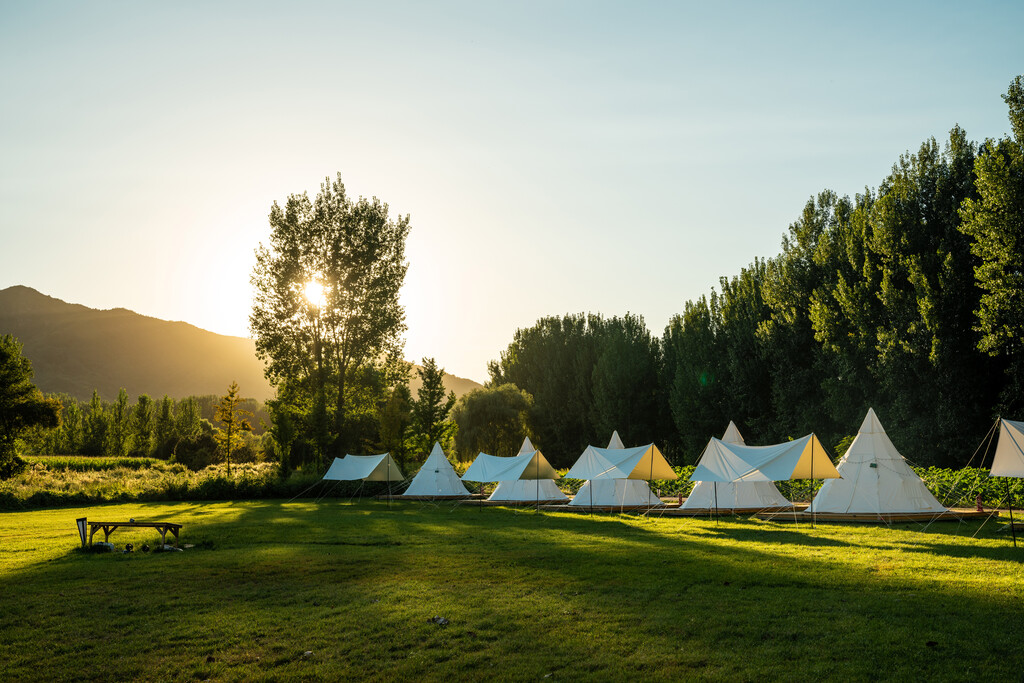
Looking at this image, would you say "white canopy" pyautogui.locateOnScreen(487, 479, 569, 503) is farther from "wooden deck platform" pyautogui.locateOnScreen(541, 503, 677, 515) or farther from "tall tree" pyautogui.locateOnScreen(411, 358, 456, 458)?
"tall tree" pyautogui.locateOnScreen(411, 358, 456, 458)

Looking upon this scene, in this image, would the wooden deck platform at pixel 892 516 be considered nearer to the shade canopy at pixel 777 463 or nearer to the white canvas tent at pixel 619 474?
the shade canopy at pixel 777 463

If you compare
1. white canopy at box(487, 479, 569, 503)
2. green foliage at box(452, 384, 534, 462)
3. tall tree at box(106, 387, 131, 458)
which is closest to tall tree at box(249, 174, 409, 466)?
green foliage at box(452, 384, 534, 462)

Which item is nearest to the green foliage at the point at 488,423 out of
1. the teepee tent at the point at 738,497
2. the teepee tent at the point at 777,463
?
the teepee tent at the point at 738,497

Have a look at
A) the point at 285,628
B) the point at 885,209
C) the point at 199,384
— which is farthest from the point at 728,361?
the point at 199,384

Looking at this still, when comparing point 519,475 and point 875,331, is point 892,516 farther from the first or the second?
point 875,331

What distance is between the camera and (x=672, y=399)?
1668 inches

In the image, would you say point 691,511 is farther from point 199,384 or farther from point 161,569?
point 199,384

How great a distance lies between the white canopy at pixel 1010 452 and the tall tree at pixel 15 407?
36.2 m

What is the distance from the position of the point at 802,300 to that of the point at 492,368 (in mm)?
27118

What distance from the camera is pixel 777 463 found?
1756 cm

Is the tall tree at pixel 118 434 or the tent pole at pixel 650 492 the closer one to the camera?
the tent pole at pixel 650 492

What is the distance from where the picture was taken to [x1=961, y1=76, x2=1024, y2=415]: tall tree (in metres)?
22.0

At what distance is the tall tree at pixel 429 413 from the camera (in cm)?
3681

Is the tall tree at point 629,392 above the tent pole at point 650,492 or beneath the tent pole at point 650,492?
above
